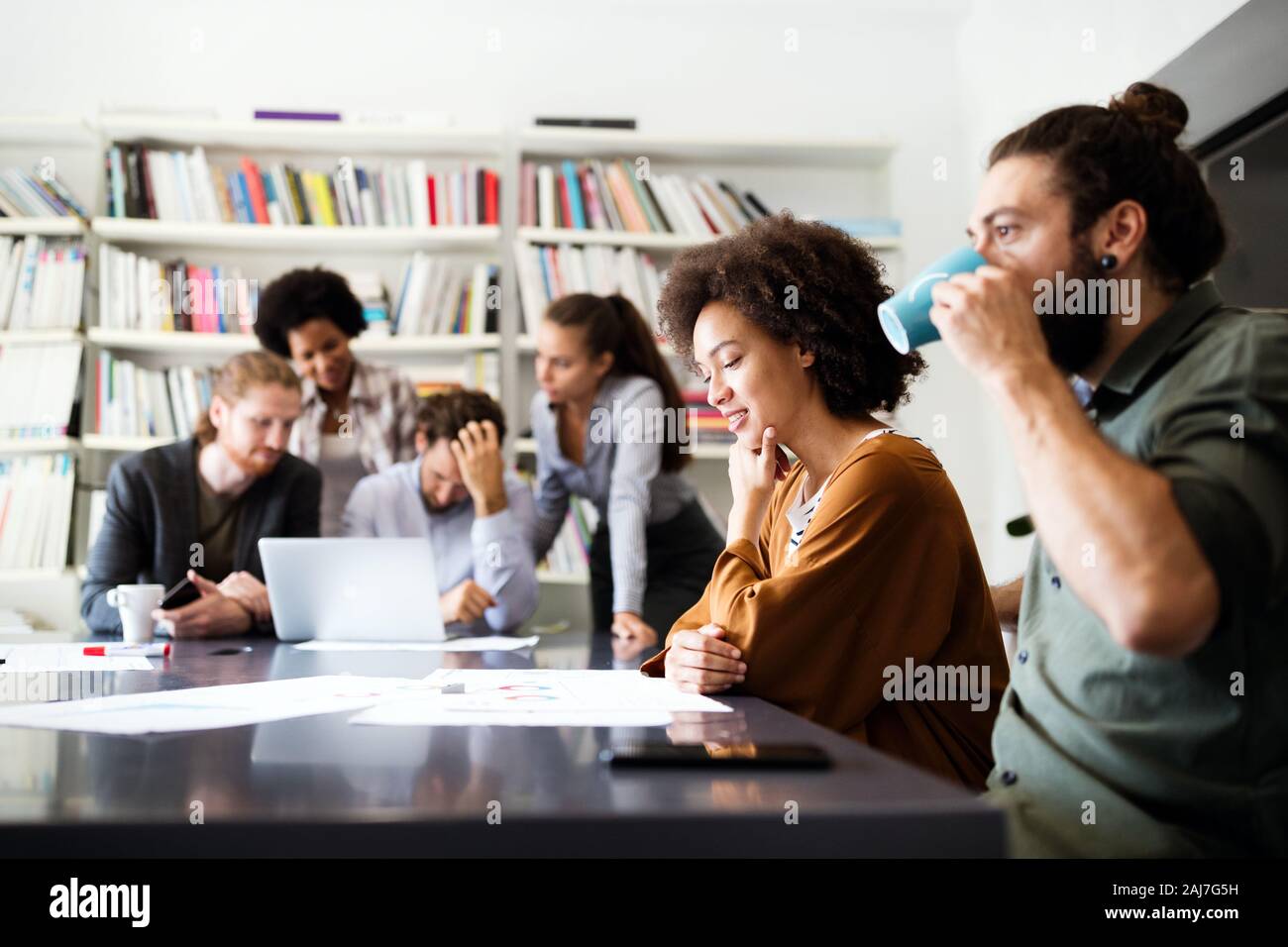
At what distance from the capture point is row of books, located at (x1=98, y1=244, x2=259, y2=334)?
138 inches

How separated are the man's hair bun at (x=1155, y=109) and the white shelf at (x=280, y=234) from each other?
2642mm

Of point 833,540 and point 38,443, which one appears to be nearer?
point 833,540

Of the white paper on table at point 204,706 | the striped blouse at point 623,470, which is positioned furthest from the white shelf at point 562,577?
the white paper on table at point 204,706

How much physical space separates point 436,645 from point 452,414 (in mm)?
727

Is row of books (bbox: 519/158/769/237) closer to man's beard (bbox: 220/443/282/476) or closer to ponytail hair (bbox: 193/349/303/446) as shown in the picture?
ponytail hair (bbox: 193/349/303/446)

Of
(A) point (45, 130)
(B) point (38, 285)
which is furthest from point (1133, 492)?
(A) point (45, 130)

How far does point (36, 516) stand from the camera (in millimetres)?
3367

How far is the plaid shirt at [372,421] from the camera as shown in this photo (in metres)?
3.09

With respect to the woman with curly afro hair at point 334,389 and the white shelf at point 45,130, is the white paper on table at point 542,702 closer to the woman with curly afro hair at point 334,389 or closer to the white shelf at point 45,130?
the woman with curly afro hair at point 334,389

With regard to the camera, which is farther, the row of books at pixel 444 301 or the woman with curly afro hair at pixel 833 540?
the row of books at pixel 444 301

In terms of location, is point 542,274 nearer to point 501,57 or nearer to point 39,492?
→ point 501,57

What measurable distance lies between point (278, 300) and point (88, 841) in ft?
8.72

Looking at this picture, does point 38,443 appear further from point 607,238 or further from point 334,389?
point 607,238

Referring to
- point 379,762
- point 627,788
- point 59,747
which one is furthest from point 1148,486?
point 59,747
